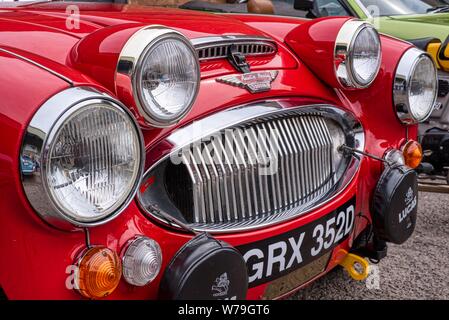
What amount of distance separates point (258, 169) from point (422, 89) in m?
0.92

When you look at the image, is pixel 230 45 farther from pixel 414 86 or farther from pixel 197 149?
pixel 414 86

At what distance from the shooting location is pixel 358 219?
2023 millimetres

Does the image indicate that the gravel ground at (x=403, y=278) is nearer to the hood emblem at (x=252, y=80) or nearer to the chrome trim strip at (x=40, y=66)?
A: the hood emblem at (x=252, y=80)

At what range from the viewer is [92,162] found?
123 centimetres

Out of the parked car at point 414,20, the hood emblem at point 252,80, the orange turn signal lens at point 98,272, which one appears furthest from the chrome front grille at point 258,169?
the parked car at point 414,20

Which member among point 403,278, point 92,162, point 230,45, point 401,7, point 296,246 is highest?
point 401,7

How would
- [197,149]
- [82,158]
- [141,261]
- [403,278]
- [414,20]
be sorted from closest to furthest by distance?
[82,158]
[141,261]
[197,149]
[403,278]
[414,20]

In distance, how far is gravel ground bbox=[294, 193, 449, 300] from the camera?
2.32 m

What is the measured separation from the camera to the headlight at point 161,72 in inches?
→ 51.4

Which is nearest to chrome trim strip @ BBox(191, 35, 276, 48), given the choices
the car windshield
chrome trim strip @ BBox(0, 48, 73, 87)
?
chrome trim strip @ BBox(0, 48, 73, 87)

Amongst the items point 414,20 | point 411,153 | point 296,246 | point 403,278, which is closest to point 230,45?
point 296,246
